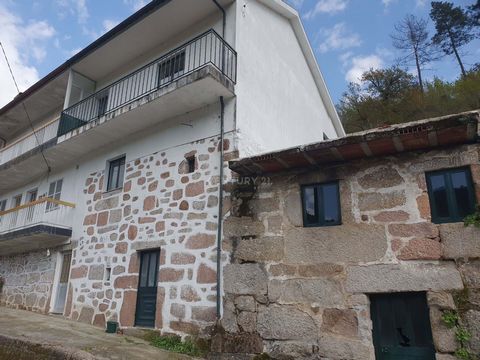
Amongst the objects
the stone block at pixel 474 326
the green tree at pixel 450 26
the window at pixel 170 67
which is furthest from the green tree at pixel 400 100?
the stone block at pixel 474 326

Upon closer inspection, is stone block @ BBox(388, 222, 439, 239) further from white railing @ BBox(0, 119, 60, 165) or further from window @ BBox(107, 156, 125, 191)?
white railing @ BBox(0, 119, 60, 165)

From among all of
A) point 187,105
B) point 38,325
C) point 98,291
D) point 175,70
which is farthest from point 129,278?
point 175,70

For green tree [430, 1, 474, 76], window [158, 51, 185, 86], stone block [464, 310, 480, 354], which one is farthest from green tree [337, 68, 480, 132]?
stone block [464, 310, 480, 354]

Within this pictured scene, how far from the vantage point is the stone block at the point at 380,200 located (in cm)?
537

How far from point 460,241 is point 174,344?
4.69 metres

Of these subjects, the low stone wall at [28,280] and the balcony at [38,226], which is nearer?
the balcony at [38,226]

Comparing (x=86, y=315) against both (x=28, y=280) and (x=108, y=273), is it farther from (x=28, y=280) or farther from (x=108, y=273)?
(x=28, y=280)

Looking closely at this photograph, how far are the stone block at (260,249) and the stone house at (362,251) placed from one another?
0.06 feet

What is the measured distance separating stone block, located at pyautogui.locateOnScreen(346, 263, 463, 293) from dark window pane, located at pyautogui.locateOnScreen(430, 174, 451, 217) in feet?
2.36

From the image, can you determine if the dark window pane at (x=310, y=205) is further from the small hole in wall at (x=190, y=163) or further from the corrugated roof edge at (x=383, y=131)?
the small hole in wall at (x=190, y=163)

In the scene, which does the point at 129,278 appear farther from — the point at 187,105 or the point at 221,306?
the point at 187,105

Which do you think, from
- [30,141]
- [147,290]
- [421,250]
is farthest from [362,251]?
[30,141]

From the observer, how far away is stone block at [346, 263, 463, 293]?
481 centimetres

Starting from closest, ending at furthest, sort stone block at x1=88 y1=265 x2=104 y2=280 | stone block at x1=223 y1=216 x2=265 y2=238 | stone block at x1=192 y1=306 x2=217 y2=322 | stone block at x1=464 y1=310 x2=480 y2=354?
1. stone block at x1=464 y1=310 x2=480 y2=354
2. stone block at x1=192 y1=306 x2=217 y2=322
3. stone block at x1=223 y1=216 x2=265 y2=238
4. stone block at x1=88 y1=265 x2=104 y2=280
